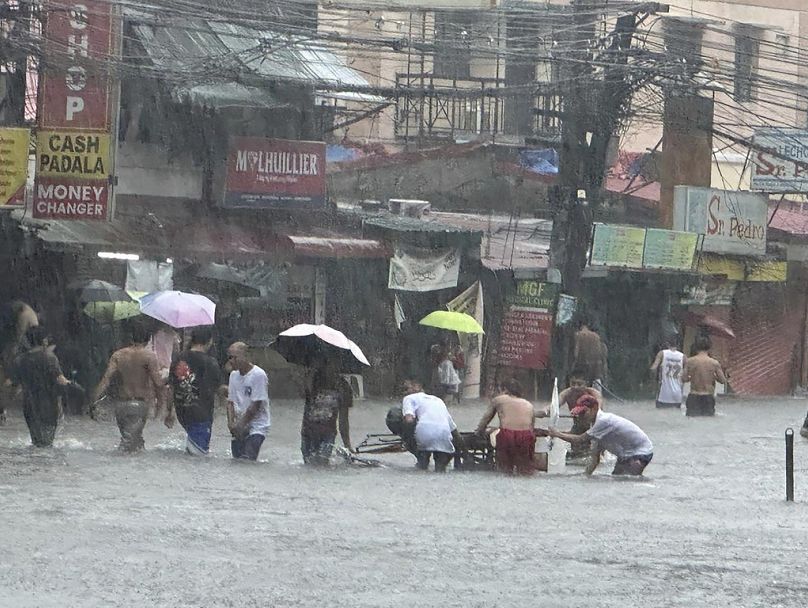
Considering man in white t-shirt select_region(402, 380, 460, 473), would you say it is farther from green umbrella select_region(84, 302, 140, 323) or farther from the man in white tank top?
the man in white tank top

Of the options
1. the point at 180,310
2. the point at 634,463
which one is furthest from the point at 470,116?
the point at 634,463

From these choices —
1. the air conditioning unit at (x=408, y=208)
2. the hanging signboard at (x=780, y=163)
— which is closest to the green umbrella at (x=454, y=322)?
the air conditioning unit at (x=408, y=208)

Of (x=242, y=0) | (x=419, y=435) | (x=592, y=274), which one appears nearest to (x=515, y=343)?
(x=592, y=274)

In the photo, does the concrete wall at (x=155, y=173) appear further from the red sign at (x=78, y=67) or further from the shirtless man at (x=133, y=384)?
the shirtless man at (x=133, y=384)

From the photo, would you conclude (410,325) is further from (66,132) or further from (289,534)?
(289,534)

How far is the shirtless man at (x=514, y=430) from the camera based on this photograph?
54.7ft

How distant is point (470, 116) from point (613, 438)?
17.7m

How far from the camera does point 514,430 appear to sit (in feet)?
55.0

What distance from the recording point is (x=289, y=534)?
11328mm

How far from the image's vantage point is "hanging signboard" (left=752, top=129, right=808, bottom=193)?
104 feet

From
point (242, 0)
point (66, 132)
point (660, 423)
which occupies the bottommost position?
point (660, 423)

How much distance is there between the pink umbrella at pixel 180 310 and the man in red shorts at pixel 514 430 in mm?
5250

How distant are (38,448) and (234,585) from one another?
9070 mm

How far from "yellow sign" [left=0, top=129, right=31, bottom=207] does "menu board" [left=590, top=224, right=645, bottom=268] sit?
10791mm
